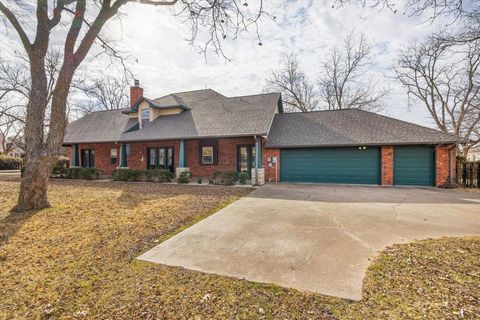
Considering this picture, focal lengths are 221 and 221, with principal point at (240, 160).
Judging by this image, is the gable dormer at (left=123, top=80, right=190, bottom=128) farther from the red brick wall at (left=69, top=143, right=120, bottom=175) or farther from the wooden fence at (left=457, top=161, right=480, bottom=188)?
the wooden fence at (left=457, top=161, right=480, bottom=188)

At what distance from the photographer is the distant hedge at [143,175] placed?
1371 centimetres

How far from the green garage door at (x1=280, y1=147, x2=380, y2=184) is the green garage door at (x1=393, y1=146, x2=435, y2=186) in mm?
931

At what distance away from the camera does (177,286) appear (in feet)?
9.60

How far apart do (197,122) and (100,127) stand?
9464mm

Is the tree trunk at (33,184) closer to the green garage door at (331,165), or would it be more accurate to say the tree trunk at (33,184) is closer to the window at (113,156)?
the green garage door at (331,165)

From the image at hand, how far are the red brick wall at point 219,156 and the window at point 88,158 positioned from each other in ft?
31.0

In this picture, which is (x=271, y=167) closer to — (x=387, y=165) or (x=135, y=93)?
(x=387, y=165)

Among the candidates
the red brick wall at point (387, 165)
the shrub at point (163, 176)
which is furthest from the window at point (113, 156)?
the red brick wall at point (387, 165)

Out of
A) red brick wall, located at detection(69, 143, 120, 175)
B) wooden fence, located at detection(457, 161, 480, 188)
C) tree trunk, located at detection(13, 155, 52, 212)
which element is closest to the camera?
tree trunk, located at detection(13, 155, 52, 212)

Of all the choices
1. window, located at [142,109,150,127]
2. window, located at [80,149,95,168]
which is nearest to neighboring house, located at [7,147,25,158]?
window, located at [80,149,95,168]

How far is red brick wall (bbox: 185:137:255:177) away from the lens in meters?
14.5

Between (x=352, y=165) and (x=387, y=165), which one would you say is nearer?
(x=387, y=165)

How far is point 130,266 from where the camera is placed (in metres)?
3.49

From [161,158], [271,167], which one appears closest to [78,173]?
[161,158]
